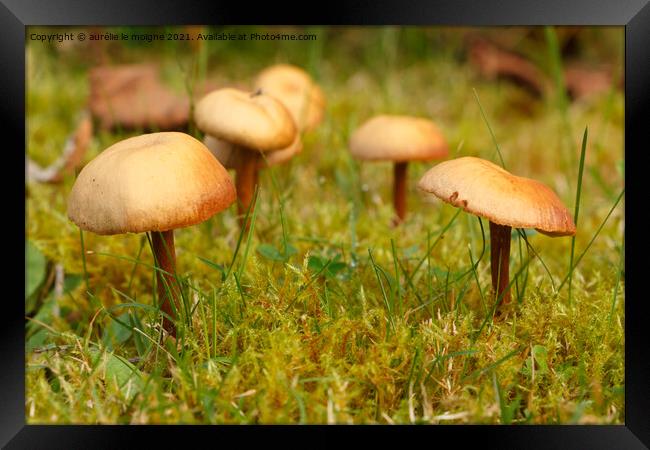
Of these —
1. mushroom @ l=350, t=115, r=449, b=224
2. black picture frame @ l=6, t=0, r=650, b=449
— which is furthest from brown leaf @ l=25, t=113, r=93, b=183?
black picture frame @ l=6, t=0, r=650, b=449

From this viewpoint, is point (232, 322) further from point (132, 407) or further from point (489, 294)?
point (489, 294)

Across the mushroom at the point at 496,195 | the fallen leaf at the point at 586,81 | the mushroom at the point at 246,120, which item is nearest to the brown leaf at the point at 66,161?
the mushroom at the point at 246,120

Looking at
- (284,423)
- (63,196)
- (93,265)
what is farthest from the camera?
(63,196)

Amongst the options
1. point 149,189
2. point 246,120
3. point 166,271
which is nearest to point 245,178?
point 246,120

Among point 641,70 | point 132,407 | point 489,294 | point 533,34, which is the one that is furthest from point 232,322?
point 533,34

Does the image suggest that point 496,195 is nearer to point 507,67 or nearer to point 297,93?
point 297,93

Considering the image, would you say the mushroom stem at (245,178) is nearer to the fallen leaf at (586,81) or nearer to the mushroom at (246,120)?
the mushroom at (246,120)
